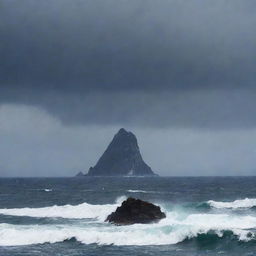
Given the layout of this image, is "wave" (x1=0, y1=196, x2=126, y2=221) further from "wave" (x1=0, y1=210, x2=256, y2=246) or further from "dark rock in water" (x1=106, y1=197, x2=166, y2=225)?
"wave" (x1=0, y1=210, x2=256, y2=246)

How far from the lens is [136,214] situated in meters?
52.6

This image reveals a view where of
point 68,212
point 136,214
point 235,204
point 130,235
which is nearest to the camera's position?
point 130,235

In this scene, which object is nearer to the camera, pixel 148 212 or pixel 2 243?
pixel 2 243

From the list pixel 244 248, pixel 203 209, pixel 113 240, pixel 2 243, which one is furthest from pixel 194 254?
pixel 203 209

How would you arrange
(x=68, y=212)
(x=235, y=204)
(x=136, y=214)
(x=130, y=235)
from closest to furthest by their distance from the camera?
1. (x=130, y=235)
2. (x=136, y=214)
3. (x=68, y=212)
4. (x=235, y=204)

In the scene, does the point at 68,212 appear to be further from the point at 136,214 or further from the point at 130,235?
the point at 130,235

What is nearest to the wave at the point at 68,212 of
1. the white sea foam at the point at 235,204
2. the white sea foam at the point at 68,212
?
the white sea foam at the point at 68,212

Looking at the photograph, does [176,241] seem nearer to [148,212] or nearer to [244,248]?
[244,248]

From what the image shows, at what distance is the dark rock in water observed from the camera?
171ft

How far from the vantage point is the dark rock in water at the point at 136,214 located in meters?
52.3

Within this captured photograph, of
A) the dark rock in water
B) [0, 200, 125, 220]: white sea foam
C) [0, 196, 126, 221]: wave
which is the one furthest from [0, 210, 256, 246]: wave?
[0, 200, 125, 220]: white sea foam

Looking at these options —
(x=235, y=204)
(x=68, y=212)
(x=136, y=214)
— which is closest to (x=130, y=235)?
(x=136, y=214)

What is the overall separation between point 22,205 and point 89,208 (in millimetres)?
18549

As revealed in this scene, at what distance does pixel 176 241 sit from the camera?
4256 cm
